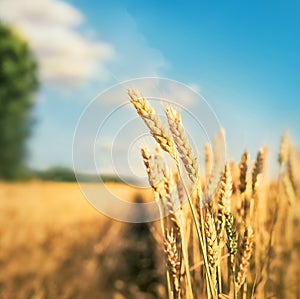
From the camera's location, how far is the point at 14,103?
7980 millimetres

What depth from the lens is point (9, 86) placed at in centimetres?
805

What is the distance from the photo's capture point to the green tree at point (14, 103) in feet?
25.8

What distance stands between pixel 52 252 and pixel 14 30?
7.11 m

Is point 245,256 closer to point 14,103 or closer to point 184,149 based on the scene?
point 184,149

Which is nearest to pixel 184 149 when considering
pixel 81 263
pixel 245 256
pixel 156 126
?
pixel 156 126

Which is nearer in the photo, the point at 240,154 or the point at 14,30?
the point at 240,154

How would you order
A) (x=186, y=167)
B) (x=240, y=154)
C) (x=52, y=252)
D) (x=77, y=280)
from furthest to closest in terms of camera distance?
(x=52, y=252)
(x=77, y=280)
(x=240, y=154)
(x=186, y=167)

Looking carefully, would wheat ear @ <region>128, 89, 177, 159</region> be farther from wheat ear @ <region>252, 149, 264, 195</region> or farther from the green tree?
the green tree

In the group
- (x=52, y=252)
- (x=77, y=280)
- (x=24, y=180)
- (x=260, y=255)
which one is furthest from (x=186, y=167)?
(x=24, y=180)

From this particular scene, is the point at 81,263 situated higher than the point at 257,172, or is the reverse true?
the point at 81,263

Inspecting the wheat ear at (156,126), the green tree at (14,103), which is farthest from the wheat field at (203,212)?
the green tree at (14,103)

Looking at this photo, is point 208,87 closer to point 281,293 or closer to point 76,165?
point 76,165

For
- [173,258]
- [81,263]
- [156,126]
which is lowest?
[173,258]

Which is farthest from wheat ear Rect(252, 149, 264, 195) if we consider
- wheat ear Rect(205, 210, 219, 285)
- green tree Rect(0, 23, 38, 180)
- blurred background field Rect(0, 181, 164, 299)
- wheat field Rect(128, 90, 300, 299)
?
green tree Rect(0, 23, 38, 180)
